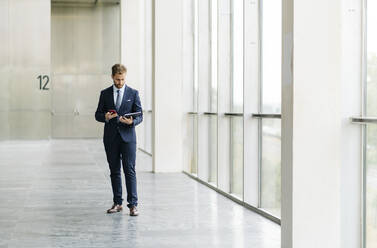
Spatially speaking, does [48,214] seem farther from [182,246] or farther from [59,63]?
[59,63]

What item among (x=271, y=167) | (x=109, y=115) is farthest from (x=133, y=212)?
(x=271, y=167)

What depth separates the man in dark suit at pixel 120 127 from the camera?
9227 millimetres

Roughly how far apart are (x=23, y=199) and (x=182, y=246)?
4.78 m

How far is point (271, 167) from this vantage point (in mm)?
9531

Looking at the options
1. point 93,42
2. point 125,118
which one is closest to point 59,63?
point 93,42

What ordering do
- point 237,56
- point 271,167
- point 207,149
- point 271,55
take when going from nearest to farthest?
point 271,167
point 271,55
point 237,56
point 207,149

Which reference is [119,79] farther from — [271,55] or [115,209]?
[271,55]

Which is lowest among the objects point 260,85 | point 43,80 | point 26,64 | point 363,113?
point 363,113

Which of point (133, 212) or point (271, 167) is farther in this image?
point (271, 167)

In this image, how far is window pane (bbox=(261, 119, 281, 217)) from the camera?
367 inches

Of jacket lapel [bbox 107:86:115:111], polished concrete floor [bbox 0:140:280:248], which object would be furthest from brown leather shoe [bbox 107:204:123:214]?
jacket lapel [bbox 107:86:115:111]

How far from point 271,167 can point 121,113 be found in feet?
8.29

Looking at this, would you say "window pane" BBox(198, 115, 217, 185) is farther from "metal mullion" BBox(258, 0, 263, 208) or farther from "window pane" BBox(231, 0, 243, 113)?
"metal mullion" BBox(258, 0, 263, 208)

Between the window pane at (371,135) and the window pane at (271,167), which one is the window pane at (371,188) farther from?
the window pane at (271,167)
